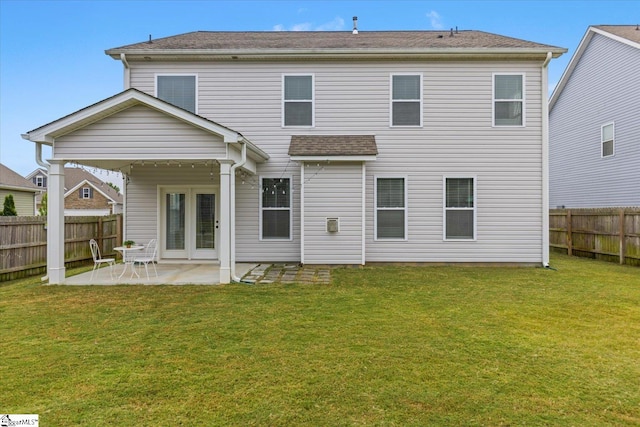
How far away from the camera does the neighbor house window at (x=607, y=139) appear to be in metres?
13.6

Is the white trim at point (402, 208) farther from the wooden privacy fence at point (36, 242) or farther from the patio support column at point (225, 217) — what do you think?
the wooden privacy fence at point (36, 242)

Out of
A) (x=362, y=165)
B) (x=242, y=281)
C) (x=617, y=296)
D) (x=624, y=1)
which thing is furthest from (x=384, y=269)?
(x=624, y=1)

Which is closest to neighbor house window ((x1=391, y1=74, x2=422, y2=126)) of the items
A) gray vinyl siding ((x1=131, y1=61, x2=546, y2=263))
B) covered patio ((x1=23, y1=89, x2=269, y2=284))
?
gray vinyl siding ((x1=131, y1=61, x2=546, y2=263))

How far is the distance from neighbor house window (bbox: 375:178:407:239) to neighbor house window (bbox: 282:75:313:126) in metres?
2.58

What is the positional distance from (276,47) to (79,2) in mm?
9512

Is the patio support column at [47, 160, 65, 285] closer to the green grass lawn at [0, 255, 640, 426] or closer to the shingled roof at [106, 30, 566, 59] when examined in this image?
the green grass lawn at [0, 255, 640, 426]

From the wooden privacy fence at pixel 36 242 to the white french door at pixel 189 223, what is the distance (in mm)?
2097

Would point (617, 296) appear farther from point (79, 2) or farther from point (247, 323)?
point (79, 2)

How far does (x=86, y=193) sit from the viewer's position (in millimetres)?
34469

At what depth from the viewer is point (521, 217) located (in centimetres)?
A: 983

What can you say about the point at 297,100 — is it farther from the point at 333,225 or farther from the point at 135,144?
the point at 135,144

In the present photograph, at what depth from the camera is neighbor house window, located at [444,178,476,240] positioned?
9.84 meters

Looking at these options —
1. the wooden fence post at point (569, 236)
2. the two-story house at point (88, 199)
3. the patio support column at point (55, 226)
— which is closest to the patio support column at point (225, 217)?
the patio support column at point (55, 226)

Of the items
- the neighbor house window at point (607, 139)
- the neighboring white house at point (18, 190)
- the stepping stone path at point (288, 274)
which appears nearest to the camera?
the stepping stone path at point (288, 274)
